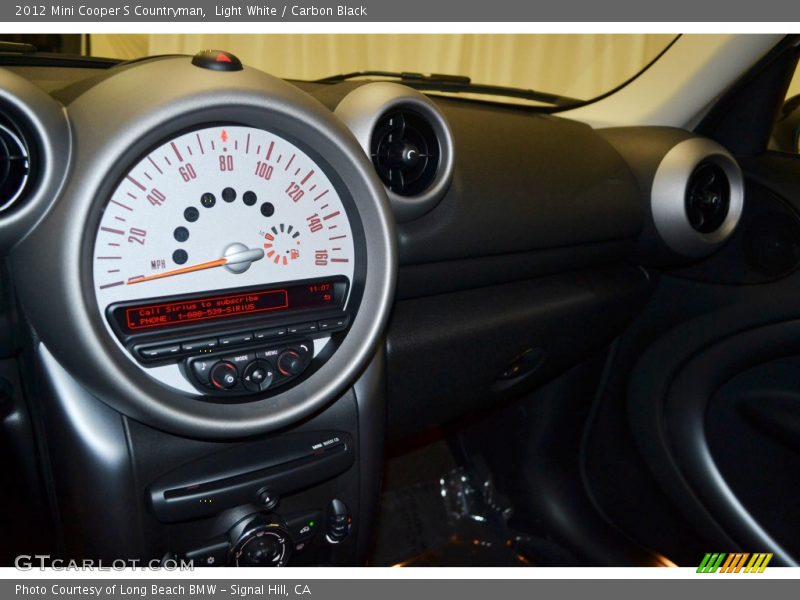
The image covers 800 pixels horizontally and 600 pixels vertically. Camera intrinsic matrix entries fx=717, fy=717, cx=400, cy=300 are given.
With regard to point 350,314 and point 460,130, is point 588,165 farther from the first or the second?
point 350,314

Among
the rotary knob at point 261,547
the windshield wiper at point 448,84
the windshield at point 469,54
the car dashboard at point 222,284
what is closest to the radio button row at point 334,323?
the car dashboard at point 222,284

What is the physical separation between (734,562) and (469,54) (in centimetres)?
185

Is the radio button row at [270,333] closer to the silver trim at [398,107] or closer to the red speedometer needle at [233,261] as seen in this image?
the red speedometer needle at [233,261]

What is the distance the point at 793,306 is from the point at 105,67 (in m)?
1.25

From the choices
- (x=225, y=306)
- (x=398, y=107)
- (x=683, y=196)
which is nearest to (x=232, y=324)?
(x=225, y=306)

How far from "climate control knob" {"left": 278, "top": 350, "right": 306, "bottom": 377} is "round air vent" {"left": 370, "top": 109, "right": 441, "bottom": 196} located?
28 centimetres

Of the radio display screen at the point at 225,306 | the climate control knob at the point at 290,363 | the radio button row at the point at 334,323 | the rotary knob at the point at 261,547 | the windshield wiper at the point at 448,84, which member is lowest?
the rotary knob at the point at 261,547

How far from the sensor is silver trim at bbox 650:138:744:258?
1.31m

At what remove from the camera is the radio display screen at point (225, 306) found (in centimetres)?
75

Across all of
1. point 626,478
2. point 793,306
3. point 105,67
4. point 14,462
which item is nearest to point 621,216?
point 793,306

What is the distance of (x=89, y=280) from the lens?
27.7 inches

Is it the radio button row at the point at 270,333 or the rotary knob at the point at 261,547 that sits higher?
the radio button row at the point at 270,333

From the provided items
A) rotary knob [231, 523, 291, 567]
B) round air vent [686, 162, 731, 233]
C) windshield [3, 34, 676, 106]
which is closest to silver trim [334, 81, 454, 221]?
rotary knob [231, 523, 291, 567]

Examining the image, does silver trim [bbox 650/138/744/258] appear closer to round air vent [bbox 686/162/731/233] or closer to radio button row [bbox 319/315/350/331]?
round air vent [bbox 686/162/731/233]
